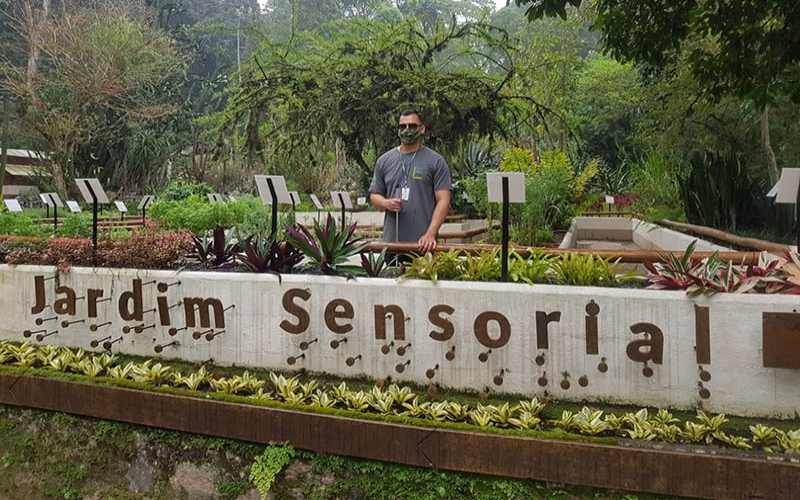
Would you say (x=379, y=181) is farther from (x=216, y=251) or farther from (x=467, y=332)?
(x=467, y=332)

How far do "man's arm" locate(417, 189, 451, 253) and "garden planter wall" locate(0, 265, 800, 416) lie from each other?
46 cm

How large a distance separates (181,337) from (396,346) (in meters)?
1.42

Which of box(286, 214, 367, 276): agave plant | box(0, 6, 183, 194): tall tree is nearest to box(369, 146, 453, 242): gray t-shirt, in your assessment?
box(286, 214, 367, 276): agave plant

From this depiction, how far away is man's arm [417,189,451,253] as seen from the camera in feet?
11.3

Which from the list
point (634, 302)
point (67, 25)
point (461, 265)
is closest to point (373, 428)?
point (461, 265)

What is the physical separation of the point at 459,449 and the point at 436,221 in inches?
67.8

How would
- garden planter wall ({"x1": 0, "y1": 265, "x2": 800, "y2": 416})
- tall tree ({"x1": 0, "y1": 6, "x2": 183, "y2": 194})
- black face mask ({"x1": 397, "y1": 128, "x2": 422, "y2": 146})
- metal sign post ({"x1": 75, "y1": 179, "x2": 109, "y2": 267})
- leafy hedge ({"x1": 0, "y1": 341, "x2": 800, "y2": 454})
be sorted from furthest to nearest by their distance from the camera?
tall tree ({"x1": 0, "y1": 6, "x2": 183, "y2": 194}), black face mask ({"x1": 397, "y1": 128, "x2": 422, "y2": 146}), metal sign post ({"x1": 75, "y1": 179, "x2": 109, "y2": 267}), garden planter wall ({"x1": 0, "y1": 265, "x2": 800, "y2": 416}), leafy hedge ({"x1": 0, "y1": 341, "x2": 800, "y2": 454})

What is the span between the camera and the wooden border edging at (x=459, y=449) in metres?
2.17

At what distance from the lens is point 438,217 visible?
12.6 feet

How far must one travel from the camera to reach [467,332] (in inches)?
115

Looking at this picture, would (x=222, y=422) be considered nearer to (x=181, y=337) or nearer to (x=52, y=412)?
(x=181, y=337)

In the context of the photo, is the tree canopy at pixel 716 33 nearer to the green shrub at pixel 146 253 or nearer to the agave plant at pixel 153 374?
the green shrub at pixel 146 253

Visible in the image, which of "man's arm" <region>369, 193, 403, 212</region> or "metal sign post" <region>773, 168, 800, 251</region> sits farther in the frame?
"man's arm" <region>369, 193, 403, 212</region>

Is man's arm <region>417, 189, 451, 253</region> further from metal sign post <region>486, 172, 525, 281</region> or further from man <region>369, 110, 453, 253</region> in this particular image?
metal sign post <region>486, 172, 525, 281</region>
